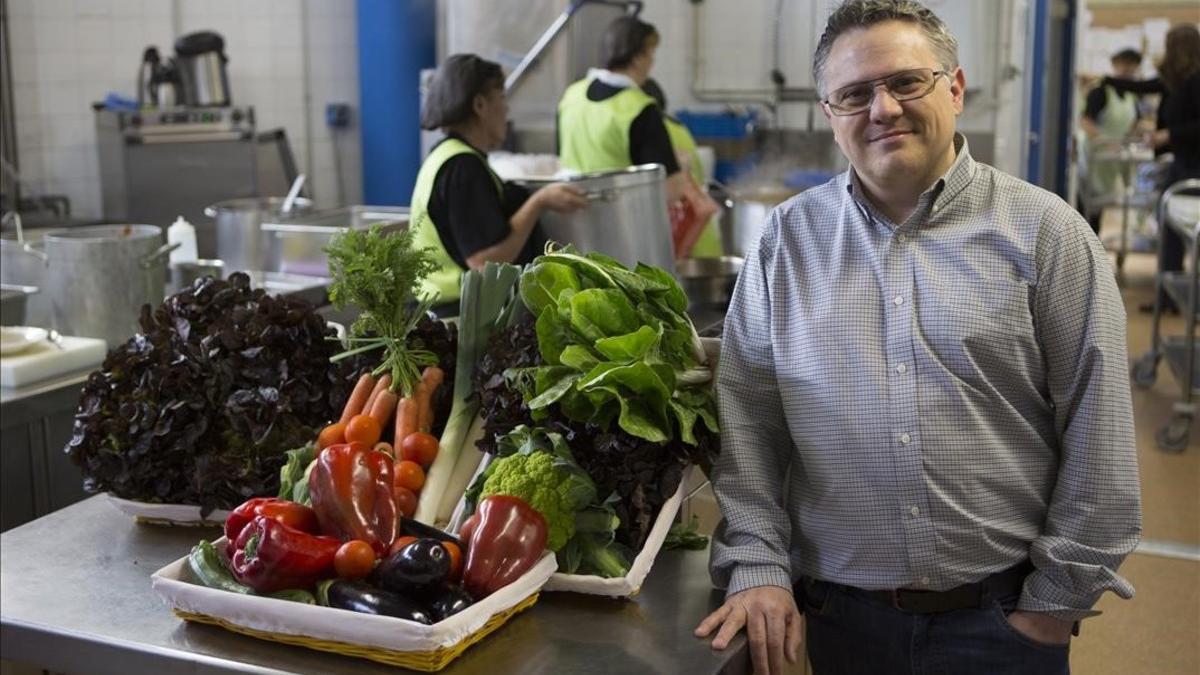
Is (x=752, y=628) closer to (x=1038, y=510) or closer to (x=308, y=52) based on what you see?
(x=1038, y=510)

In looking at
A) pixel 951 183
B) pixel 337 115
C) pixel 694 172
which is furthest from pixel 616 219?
A: pixel 337 115

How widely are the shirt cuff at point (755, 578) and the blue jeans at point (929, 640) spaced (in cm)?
12

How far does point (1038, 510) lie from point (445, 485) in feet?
2.79

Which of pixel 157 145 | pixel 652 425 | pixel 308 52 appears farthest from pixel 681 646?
pixel 308 52

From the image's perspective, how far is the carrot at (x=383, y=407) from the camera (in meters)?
2.09

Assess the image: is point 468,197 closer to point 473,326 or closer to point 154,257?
point 154,257

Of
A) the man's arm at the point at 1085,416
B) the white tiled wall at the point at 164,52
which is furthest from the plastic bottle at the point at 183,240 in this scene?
the white tiled wall at the point at 164,52

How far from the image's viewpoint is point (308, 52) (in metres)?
8.56

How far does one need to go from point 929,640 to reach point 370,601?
2.51ft

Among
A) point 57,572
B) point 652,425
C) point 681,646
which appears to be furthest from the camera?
point 57,572

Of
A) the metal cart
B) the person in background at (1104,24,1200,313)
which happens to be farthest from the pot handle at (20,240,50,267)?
the person in background at (1104,24,1200,313)

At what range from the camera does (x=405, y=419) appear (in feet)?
6.88

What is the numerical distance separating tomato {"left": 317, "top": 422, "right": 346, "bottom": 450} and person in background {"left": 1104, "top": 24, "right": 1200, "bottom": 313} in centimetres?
703

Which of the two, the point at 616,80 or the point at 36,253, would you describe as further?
the point at 616,80
